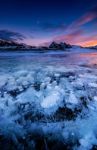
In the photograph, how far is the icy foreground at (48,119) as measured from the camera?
1952 millimetres

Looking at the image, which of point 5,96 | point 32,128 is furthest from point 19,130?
point 5,96

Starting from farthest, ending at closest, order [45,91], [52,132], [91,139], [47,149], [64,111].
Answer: [45,91], [64,111], [52,132], [91,139], [47,149]

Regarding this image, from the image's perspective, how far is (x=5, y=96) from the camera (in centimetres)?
348

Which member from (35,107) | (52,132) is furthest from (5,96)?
(52,132)

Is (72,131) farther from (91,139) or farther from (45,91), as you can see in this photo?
(45,91)

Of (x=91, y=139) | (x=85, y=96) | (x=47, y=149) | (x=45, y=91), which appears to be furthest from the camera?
(x=45, y=91)

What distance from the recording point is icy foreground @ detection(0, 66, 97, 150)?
76.9 inches

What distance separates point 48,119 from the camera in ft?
8.15

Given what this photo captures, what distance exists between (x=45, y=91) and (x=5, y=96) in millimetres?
963

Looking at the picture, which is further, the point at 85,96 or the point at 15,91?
the point at 15,91

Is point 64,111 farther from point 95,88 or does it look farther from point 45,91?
point 95,88

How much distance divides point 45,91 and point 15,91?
0.75m

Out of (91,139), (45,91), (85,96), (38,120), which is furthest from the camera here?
(45,91)

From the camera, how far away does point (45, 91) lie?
384 centimetres
